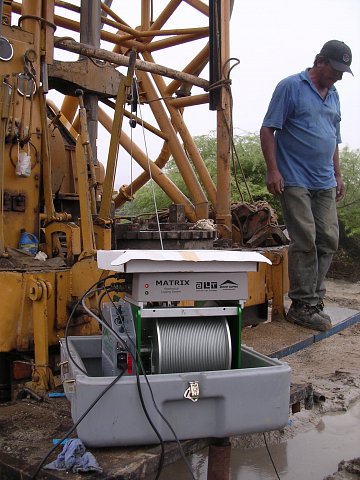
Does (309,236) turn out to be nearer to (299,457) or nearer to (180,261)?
(299,457)

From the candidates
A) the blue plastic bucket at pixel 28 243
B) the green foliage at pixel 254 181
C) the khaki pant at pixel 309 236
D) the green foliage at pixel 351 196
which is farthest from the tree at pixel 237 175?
the blue plastic bucket at pixel 28 243

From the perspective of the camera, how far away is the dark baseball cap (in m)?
4.53

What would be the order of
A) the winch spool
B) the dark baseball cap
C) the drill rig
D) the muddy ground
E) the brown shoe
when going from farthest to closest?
the brown shoe < the dark baseball cap < the drill rig < the winch spool < the muddy ground

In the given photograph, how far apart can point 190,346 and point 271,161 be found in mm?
2778

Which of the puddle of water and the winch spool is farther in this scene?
the puddle of water

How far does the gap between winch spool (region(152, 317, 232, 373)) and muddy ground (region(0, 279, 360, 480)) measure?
0.28 metres

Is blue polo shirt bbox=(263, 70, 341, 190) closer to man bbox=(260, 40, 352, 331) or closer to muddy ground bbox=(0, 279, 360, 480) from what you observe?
man bbox=(260, 40, 352, 331)

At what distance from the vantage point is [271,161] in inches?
184

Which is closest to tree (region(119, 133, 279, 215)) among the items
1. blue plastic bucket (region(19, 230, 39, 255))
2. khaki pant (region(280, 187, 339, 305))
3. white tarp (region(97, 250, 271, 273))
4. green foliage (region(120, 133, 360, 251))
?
green foliage (region(120, 133, 360, 251))

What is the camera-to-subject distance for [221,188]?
570cm

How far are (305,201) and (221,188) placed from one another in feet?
3.85

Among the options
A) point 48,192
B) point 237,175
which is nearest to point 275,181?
point 48,192

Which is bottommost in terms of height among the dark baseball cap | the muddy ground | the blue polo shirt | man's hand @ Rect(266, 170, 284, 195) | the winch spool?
the muddy ground

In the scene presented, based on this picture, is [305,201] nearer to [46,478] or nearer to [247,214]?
[247,214]
